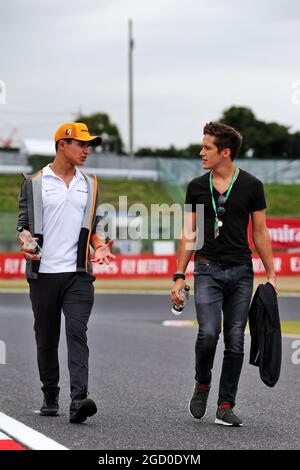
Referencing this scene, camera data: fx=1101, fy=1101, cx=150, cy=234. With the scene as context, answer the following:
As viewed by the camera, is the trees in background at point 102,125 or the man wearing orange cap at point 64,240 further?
the trees in background at point 102,125

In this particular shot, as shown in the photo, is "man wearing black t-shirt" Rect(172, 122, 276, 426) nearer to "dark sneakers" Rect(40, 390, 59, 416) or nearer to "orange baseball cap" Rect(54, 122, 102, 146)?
"orange baseball cap" Rect(54, 122, 102, 146)

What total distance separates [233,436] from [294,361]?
15.6 feet

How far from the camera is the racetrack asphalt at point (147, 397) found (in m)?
6.48

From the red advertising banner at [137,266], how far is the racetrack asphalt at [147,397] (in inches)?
640

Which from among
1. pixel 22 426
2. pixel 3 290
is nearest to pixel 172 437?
pixel 22 426

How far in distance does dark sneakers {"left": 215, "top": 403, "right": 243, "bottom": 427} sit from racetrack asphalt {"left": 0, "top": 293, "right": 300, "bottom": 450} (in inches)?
2.4

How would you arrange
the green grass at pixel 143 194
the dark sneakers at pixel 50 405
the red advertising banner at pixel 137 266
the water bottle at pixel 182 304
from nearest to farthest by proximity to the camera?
1. the water bottle at pixel 182 304
2. the dark sneakers at pixel 50 405
3. the red advertising banner at pixel 137 266
4. the green grass at pixel 143 194

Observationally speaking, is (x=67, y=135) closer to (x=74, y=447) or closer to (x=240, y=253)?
(x=240, y=253)

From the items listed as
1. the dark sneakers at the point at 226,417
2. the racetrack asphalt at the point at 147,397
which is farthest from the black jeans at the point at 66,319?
the dark sneakers at the point at 226,417

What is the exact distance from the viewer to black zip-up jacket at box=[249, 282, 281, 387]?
7141 mm

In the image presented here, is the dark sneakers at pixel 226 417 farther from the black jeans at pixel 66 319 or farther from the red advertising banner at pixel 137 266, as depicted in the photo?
the red advertising banner at pixel 137 266

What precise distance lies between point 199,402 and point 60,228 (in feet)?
4.81

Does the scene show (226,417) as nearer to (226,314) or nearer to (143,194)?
(226,314)

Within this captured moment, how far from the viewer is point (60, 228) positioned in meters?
7.25
